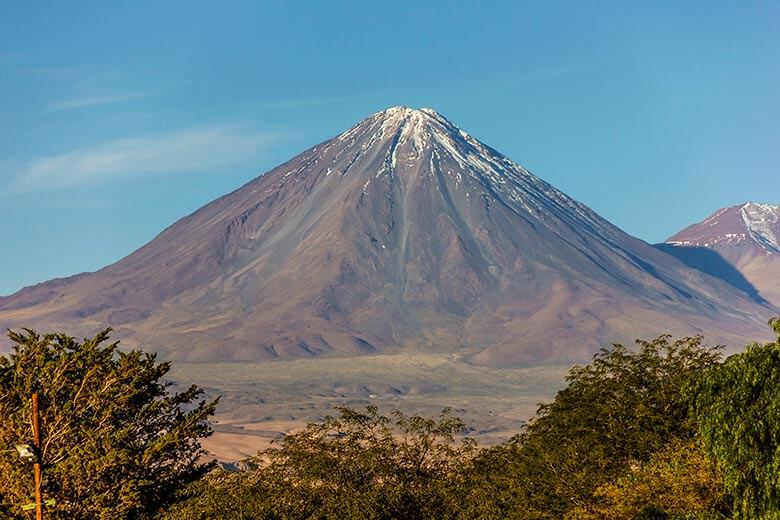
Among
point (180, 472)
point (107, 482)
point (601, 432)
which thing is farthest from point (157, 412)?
point (601, 432)

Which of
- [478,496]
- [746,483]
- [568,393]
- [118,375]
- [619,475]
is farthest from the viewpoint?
[568,393]

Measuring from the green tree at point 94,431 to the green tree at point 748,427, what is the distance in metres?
13.9

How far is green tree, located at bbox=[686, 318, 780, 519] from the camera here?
27.0 metres

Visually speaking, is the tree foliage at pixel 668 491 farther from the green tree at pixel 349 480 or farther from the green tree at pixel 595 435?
the green tree at pixel 349 480

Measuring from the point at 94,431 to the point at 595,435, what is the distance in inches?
831

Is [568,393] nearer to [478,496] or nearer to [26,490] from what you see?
[478,496]

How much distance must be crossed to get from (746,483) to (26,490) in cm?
1676

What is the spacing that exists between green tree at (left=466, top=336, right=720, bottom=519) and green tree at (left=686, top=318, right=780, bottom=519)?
12.5m

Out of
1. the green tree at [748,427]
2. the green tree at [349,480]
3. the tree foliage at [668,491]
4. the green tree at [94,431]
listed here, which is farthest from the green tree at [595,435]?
the green tree at [94,431]

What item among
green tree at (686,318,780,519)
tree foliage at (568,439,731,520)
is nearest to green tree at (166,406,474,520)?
tree foliage at (568,439,731,520)

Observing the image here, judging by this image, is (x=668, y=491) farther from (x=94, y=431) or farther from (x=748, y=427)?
(x=94, y=431)

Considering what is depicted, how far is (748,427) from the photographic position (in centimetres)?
2739

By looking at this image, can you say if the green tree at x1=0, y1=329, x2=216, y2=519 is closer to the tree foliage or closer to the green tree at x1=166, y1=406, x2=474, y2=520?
the green tree at x1=166, y1=406, x2=474, y2=520

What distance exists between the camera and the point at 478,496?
46469 millimetres
